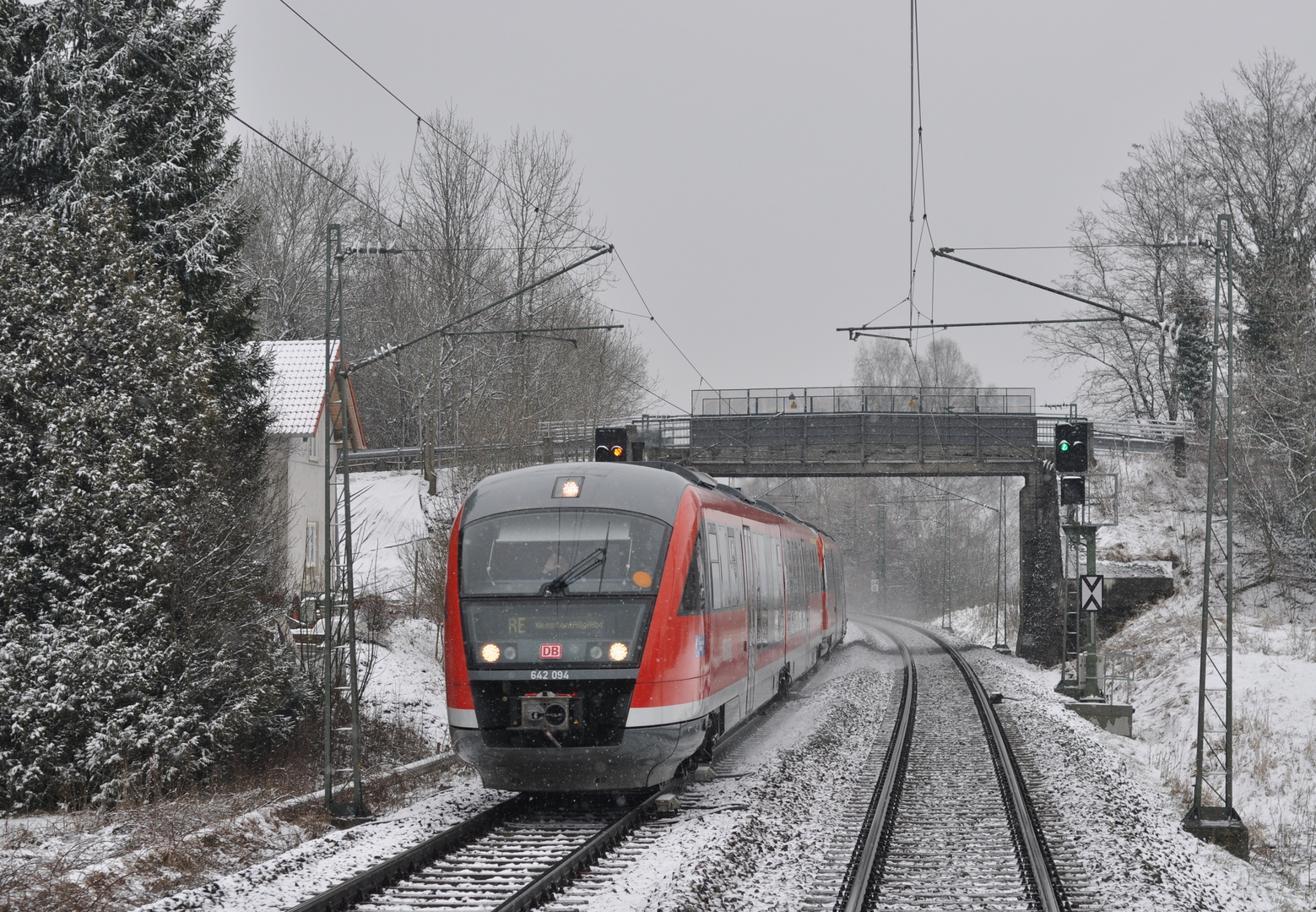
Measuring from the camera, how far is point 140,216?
58.2 feet

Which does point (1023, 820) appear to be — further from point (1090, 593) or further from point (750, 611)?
point (1090, 593)

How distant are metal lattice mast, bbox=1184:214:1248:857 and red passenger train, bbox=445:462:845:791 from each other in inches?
186

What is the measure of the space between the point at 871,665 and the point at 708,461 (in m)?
8.01

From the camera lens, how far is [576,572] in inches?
455

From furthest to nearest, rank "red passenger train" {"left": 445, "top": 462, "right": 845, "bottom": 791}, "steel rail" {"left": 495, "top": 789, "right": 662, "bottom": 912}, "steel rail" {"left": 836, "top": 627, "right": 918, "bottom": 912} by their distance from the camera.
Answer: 1. "red passenger train" {"left": 445, "top": 462, "right": 845, "bottom": 791}
2. "steel rail" {"left": 836, "top": 627, "right": 918, "bottom": 912}
3. "steel rail" {"left": 495, "top": 789, "right": 662, "bottom": 912}

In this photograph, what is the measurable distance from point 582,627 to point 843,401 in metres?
26.9

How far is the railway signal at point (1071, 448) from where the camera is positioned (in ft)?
72.5

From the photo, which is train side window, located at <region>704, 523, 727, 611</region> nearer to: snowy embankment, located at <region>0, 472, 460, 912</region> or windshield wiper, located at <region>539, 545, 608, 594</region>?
windshield wiper, located at <region>539, 545, 608, 594</region>

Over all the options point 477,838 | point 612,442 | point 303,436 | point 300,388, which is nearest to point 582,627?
point 477,838

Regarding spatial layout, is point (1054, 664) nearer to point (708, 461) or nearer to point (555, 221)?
Result: point (708, 461)

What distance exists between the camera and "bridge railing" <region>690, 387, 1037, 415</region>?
37.2m

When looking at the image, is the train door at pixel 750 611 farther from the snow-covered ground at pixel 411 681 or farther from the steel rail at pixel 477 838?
the snow-covered ground at pixel 411 681

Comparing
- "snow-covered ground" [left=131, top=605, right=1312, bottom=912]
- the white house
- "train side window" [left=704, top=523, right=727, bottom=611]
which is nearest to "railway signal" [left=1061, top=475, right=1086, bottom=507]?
"snow-covered ground" [left=131, top=605, right=1312, bottom=912]

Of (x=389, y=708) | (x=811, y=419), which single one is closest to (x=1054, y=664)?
(x=811, y=419)
